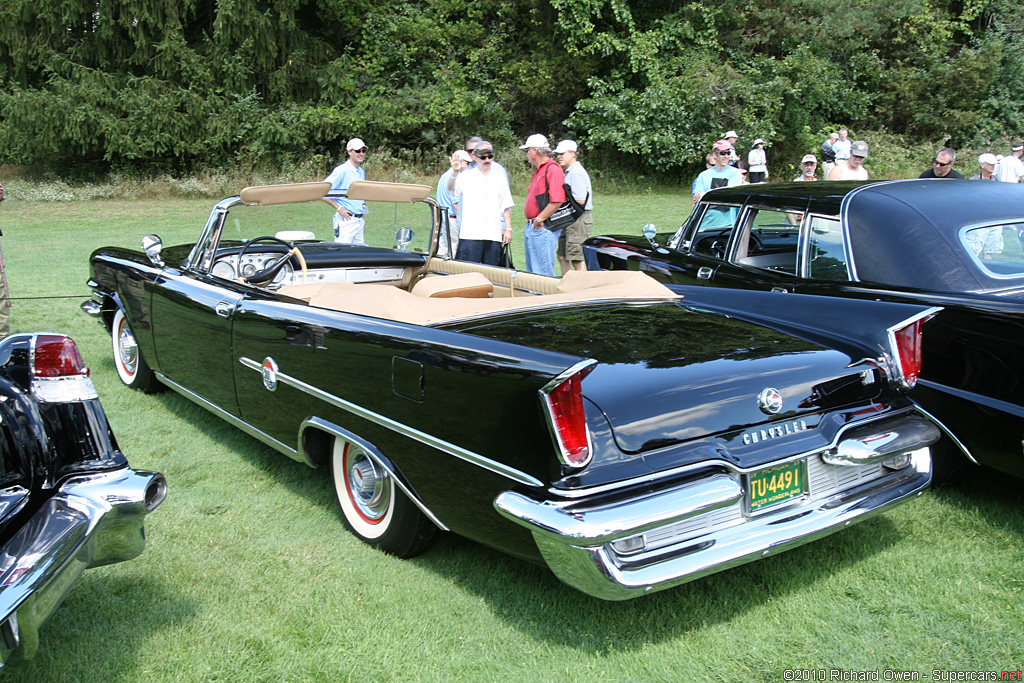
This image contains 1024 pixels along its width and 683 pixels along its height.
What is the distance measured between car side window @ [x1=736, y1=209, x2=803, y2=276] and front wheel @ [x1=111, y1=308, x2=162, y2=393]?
13.0 feet

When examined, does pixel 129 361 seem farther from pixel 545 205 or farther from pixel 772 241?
pixel 772 241

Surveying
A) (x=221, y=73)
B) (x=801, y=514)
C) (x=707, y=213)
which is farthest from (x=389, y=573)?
(x=221, y=73)

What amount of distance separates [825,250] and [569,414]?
2.89m

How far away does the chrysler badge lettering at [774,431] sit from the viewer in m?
2.70

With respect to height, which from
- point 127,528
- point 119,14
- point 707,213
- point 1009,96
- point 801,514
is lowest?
point 801,514

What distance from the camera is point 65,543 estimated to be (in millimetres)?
2189

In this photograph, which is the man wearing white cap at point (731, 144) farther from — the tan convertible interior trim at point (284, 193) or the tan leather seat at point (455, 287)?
the tan leather seat at point (455, 287)

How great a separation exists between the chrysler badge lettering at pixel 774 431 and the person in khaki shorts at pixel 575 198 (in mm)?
5589

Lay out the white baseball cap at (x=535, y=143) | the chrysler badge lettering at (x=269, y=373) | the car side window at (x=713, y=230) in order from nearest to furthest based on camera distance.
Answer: the chrysler badge lettering at (x=269, y=373) → the car side window at (x=713, y=230) → the white baseball cap at (x=535, y=143)

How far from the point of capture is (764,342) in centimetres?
305

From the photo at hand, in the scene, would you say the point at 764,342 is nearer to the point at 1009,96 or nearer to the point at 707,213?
the point at 707,213

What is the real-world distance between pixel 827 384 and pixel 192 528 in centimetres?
270

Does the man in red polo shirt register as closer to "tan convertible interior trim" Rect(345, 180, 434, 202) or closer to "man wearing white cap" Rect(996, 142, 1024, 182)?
"tan convertible interior trim" Rect(345, 180, 434, 202)

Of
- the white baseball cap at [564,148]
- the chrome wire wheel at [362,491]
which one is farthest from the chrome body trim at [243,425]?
the white baseball cap at [564,148]
